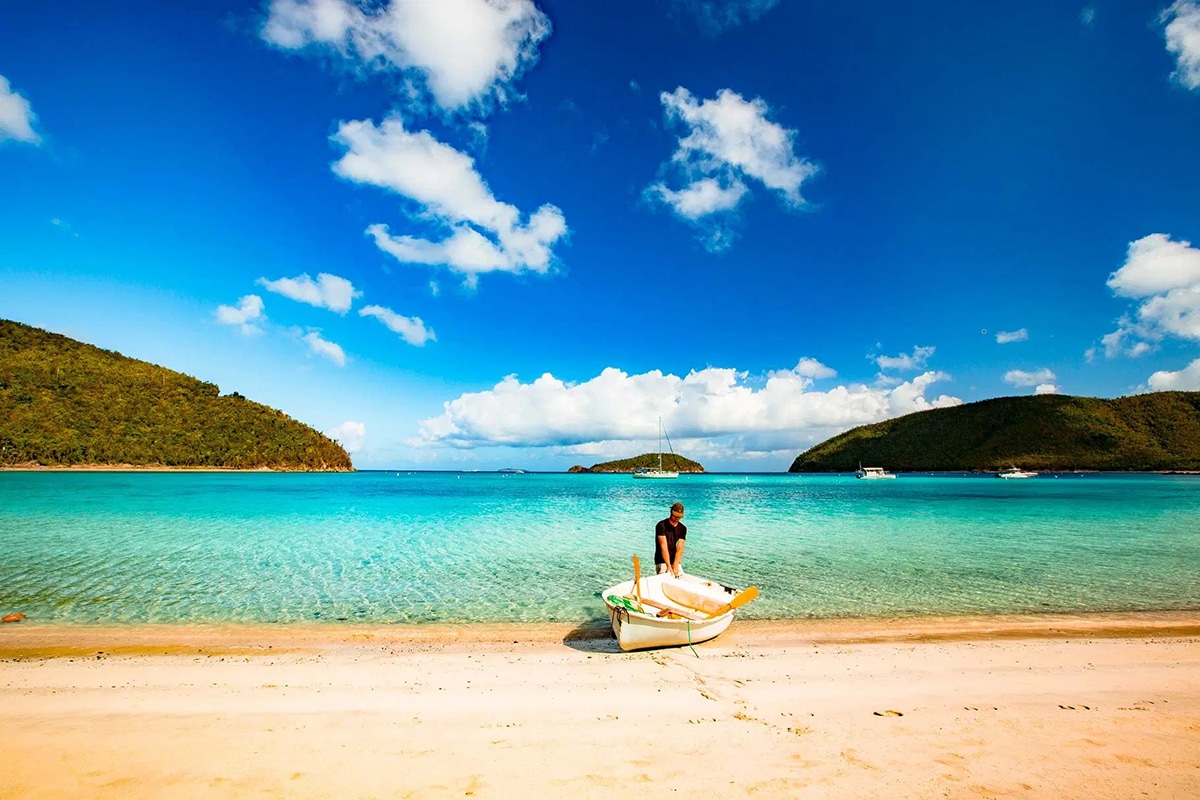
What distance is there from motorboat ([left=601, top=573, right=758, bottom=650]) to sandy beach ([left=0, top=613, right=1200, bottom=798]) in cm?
40

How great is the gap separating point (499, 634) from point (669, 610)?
4.32 m

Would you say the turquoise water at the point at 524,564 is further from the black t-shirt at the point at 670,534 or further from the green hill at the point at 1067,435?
the green hill at the point at 1067,435

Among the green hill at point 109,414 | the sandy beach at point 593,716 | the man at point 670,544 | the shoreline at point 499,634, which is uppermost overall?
the green hill at point 109,414

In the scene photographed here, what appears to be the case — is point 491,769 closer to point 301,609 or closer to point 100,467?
point 301,609

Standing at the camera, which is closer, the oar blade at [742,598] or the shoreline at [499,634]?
the oar blade at [742,598]

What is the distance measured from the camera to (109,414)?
382 ft

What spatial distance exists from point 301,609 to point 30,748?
8273 mm

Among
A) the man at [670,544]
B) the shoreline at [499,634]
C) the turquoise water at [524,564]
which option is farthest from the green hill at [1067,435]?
the man at [670,544]

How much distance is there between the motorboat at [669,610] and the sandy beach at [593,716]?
405mm

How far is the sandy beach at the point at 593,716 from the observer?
5434 mm

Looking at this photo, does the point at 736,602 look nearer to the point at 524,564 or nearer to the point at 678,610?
the point at 678,610

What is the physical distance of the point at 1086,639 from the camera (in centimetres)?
1138

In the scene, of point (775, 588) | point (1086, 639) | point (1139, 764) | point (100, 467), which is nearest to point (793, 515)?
point (775, 588)

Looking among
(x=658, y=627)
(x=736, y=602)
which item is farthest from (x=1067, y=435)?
(x=658, y=627)
